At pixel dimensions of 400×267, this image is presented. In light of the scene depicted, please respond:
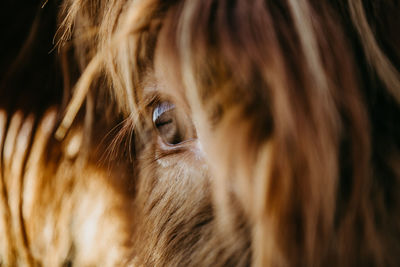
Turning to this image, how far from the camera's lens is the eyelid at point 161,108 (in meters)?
0.68

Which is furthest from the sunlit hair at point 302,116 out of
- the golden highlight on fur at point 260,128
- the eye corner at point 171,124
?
the eye corner at point 171,124

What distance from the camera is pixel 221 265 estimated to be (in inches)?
19.9

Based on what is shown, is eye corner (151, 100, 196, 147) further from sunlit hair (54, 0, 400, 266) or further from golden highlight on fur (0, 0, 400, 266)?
sunlit hair (54, 0, 400, 266)

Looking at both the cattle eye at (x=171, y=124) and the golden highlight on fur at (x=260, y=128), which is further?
the cattle eye at (x=171, y=124)

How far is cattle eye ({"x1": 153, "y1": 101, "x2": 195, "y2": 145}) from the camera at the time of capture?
657 millimetres

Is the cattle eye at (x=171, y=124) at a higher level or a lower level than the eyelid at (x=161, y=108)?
lower

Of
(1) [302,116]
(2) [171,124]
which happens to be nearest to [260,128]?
(1) [302,116]

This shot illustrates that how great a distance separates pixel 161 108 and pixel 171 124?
35 mm

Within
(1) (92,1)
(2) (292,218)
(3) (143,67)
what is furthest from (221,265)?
(1) (92,1)

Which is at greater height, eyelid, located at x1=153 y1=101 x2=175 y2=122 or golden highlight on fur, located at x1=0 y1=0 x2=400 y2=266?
eyelid, located at x1=153 y1=101 x2=175 y2=122

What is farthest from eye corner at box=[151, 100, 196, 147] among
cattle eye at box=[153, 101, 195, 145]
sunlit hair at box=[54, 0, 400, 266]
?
sunlit hair at box=[54, 0, 400, 266]

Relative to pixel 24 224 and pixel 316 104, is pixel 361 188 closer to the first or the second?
pixel 316 104

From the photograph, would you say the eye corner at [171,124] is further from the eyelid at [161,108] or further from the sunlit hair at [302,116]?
the sunlit hair at [302,116]

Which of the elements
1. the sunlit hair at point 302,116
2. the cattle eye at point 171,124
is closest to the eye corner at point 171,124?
the cattle eye at point 171,124
